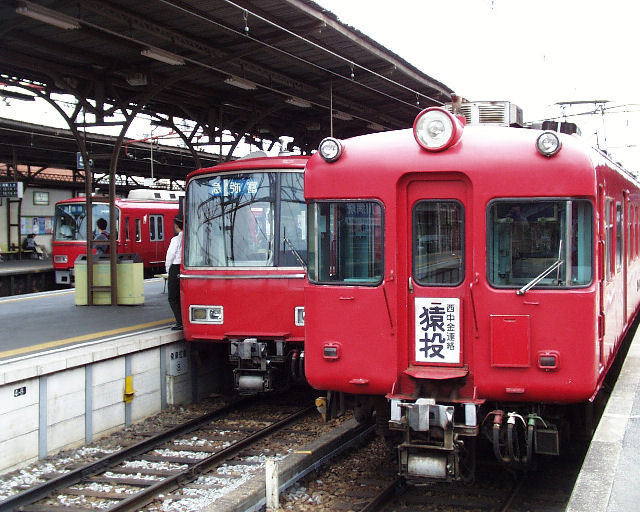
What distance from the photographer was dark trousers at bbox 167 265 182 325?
945 cm

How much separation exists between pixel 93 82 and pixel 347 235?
22.5 feet

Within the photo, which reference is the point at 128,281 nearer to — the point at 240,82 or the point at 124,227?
the point at 240,82

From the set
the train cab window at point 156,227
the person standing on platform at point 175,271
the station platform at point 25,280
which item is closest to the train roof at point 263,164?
the person standing on platform at point 175,271

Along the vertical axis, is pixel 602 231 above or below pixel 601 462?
above

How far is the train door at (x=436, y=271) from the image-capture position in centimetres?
547

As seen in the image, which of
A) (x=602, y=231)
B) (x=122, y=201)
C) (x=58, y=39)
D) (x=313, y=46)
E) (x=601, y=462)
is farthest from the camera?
(x=122, y=201)

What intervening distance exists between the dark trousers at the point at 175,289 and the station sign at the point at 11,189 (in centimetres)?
1647

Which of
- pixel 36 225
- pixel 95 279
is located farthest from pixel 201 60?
pixel 36 225

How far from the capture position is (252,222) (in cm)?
845

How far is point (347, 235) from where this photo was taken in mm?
5742

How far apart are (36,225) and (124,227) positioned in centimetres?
1221

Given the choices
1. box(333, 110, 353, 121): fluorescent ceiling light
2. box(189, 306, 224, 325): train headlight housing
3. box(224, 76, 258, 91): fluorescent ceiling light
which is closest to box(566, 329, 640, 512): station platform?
box(189, 306, 224, 325): train headlight housing

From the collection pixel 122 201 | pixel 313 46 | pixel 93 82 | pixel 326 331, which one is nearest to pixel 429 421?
pixel 326 331

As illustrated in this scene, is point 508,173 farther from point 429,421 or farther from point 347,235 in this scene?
point 429,421
